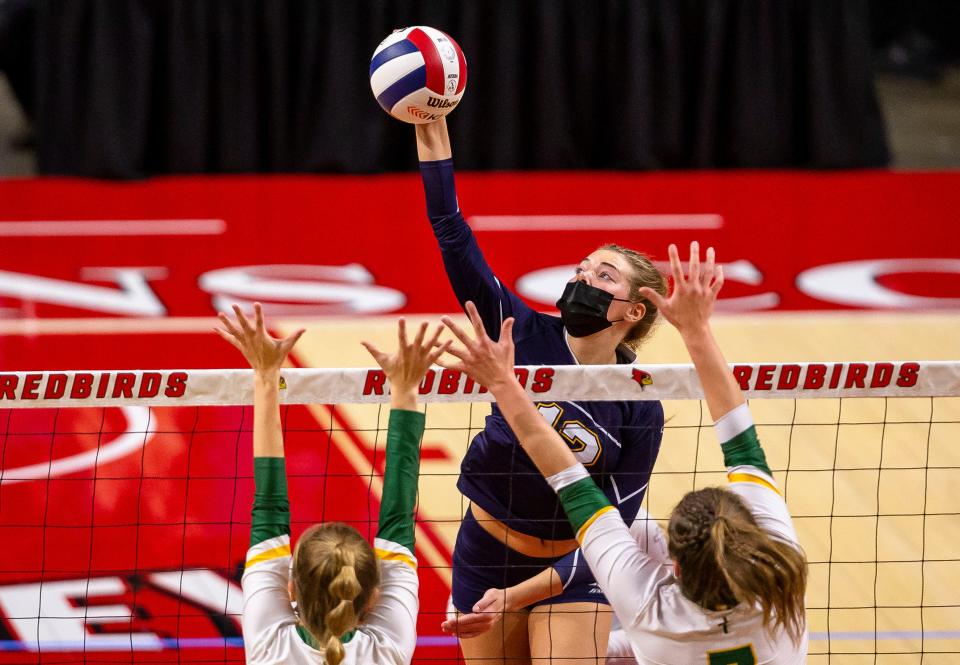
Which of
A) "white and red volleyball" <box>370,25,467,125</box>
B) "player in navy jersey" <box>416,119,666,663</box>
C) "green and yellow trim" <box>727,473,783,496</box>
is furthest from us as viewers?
"white and red volleyball" <box>370,25,467,125</box>

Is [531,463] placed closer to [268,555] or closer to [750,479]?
[750,479]

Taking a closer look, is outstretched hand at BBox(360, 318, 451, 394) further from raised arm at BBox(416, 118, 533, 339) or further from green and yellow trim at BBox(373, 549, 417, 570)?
raised arm at BBox(416, 118, 533, 339)

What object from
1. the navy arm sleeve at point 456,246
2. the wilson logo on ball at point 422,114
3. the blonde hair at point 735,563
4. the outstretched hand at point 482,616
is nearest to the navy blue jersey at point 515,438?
the navy arm sleeve at point 456,246

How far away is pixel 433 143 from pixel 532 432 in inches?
55.6

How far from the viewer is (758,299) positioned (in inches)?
327

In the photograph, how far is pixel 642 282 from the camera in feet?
12.6

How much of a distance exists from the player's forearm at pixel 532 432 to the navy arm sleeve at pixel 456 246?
982 mm

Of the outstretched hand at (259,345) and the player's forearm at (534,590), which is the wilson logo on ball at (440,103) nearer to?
the outstretched hand at (259,345)

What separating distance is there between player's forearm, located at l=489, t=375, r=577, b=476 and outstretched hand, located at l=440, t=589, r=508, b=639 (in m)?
1.16

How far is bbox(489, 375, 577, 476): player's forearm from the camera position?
2.73 meters

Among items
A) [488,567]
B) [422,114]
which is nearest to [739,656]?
[488,567]

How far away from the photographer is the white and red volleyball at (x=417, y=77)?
411cm

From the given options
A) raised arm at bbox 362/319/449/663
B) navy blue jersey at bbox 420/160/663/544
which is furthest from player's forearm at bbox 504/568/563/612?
raised arm at bbox 362/319/449/663

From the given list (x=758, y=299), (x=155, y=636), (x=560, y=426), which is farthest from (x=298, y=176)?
(x=560, y=426)
